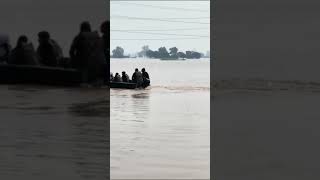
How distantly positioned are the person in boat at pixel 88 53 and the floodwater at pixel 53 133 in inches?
18.0

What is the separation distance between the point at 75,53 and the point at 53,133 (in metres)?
3.15

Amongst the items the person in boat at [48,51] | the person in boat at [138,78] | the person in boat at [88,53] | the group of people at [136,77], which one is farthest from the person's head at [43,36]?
the person in boat at [138,78]

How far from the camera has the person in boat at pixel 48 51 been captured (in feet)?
29.3

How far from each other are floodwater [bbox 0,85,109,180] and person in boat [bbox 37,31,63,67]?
18.7 inches

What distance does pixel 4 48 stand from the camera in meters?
9.30

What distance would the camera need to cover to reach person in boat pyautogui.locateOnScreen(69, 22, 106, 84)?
27.0ft

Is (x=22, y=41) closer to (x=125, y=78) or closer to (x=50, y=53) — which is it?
(x=50, y=53)

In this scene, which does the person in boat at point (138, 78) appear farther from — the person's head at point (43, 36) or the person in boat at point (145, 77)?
the person's head at point (43, 36)

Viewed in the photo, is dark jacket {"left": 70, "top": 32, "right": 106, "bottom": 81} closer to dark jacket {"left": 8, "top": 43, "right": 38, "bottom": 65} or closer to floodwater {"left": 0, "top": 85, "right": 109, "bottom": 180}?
floodwater {"left": 0, "top": 85, "right": 109, "bottom": 180}
